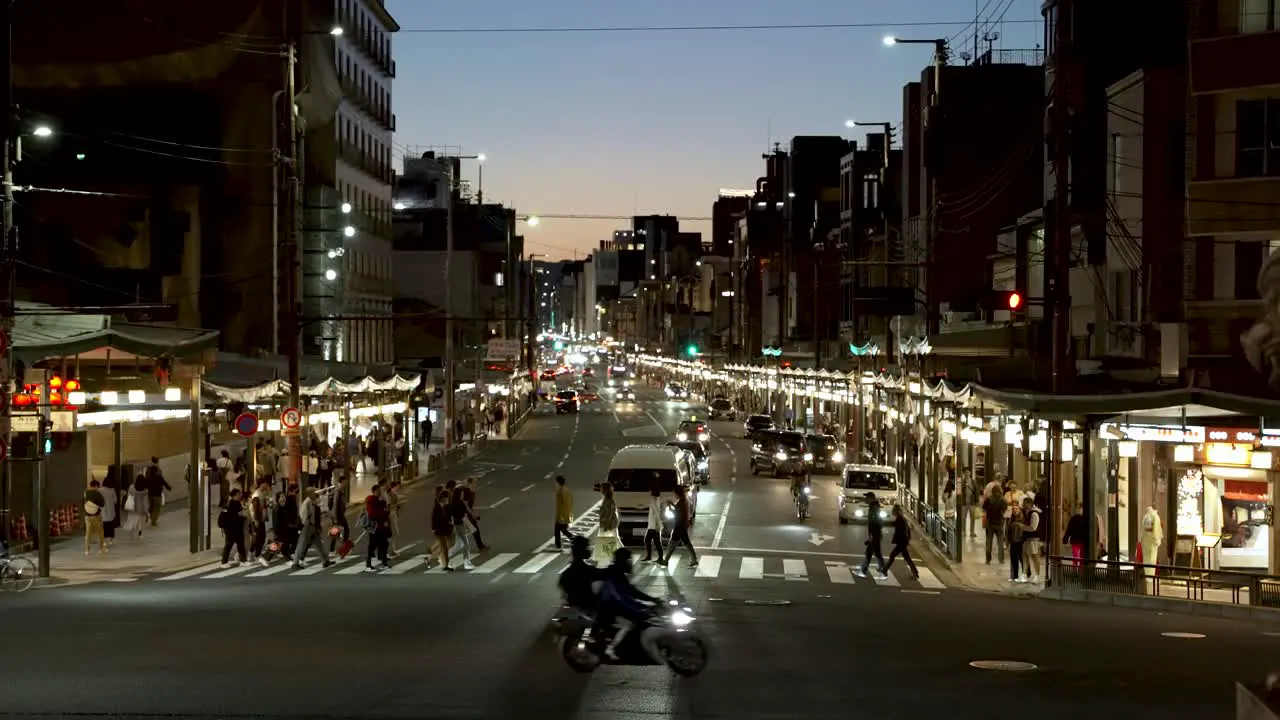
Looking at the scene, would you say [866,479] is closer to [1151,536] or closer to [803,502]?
[803,502]

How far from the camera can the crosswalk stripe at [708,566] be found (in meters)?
31.7

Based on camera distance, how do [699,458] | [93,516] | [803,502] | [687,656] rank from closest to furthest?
[687,656], [93,516], [803,502], [699,458]

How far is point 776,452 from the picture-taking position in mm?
64062

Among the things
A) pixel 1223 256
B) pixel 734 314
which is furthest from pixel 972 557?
pixel 734 314

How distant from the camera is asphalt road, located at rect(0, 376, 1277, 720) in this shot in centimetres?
1483

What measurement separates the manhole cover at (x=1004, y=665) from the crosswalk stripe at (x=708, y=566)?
528 inches

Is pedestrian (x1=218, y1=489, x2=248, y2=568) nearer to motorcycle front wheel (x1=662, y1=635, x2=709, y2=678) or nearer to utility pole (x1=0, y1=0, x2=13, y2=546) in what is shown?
utility pole (x1=0, y1=0, x2=13, y2=546)

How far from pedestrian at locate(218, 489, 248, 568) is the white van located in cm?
831

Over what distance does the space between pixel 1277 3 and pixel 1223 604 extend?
13.0m

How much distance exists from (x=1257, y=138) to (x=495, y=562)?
18.3 metres

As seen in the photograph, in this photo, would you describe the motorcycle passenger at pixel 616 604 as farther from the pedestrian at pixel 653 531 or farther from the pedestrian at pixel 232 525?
the pedestrian at pixel 232 525

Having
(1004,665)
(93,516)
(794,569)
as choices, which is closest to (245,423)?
(93,516)

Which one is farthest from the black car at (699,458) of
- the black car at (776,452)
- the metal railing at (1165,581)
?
the metal railing at (1165,581)

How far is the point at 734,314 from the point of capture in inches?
6216
